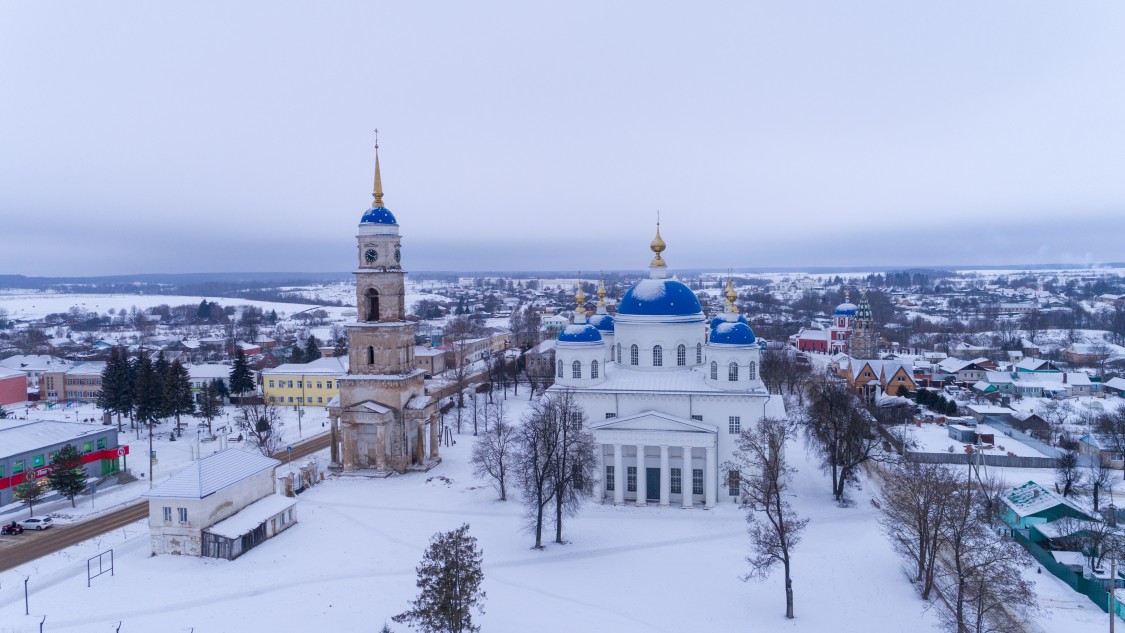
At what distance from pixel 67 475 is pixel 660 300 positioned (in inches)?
1042

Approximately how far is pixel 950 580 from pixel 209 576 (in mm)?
23237

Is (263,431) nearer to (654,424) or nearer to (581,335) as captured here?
(581,335)

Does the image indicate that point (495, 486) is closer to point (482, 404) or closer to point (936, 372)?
point (482, 404)

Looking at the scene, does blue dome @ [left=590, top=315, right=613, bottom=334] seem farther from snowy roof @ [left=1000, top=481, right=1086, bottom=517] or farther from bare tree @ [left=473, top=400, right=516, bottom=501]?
snowy roof @ [left=1000, top=481, right=1086, bottom=517]

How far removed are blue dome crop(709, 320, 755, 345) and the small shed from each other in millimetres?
11398

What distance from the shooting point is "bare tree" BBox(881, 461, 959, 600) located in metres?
19.4

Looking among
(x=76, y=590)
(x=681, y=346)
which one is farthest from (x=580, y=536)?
(x=76, y=590)

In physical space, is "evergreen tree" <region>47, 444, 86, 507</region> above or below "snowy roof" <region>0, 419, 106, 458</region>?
below

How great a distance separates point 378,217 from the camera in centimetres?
3419

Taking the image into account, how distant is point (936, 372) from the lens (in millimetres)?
63438

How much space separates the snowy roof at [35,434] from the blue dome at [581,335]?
22812 millimetres

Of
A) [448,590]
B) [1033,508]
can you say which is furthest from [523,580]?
[1033,508]

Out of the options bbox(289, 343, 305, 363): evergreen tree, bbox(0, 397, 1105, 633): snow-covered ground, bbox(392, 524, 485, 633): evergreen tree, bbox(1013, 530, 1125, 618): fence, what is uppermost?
bbox(392, 524, 485, 633): evergreen tree

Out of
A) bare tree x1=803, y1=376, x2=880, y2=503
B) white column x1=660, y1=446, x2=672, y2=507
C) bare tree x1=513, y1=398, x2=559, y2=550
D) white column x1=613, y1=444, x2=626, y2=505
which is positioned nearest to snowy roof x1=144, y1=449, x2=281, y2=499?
bare tree x1=513, y1=398, x2=559, y2=550
